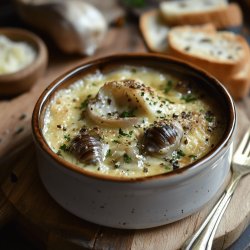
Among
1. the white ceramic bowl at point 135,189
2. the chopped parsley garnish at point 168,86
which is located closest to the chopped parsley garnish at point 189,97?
the chopped parsley garnish at point 168,86

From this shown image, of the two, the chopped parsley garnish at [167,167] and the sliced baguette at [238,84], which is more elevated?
the chopped parsley garnish at [167,167]

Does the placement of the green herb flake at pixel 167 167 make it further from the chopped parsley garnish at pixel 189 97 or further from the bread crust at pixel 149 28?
the bread crust at pixel 149 28

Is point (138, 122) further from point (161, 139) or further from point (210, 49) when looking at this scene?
point (210, 49)

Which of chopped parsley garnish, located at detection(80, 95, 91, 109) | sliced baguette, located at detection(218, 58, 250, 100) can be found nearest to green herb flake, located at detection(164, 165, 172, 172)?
chopped parsley garnish, located at detection(80, 95, 91, 109)

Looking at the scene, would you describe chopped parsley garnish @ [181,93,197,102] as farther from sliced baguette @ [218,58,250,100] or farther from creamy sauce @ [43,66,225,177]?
sliced baguette @ [218,58,250,100]

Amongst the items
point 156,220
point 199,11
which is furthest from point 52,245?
point 199,11

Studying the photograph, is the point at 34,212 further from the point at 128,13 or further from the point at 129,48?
the point at 128,13

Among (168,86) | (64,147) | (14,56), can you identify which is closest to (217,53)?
(168,86)
